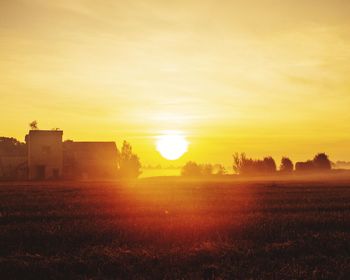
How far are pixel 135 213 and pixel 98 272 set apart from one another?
888 centimetres

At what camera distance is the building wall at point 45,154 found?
77.1 metres

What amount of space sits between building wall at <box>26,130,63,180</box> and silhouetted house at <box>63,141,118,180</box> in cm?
380

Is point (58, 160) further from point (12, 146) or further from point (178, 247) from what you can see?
point (178, 247)

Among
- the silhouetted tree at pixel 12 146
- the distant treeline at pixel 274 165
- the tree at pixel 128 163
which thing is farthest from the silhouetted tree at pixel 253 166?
the silhouetted tree at pixel 12 146

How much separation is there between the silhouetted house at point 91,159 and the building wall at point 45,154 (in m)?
3.80

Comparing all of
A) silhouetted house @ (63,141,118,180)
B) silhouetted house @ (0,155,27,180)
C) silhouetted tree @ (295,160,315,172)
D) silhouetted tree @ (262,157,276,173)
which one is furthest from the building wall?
silhouetted tree @ (295,160,315,172)

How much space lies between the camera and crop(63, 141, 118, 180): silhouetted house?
83.8 meters

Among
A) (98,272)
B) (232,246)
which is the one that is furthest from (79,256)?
(232,246)

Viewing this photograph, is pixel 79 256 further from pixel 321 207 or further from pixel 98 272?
pixel 321 207

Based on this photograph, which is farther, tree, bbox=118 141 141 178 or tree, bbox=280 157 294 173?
tree, bbox=118 141 141 178

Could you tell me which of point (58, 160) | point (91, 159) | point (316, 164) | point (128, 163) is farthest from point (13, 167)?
point (316, 164)

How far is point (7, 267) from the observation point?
28.8 feet

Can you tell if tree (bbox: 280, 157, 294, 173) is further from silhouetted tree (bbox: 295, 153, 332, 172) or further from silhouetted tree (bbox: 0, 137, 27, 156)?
silhouetted tree (bbox: 0, 137, 27, 156)

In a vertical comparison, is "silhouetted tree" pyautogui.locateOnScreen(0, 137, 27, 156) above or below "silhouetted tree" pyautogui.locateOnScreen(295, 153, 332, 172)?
above
